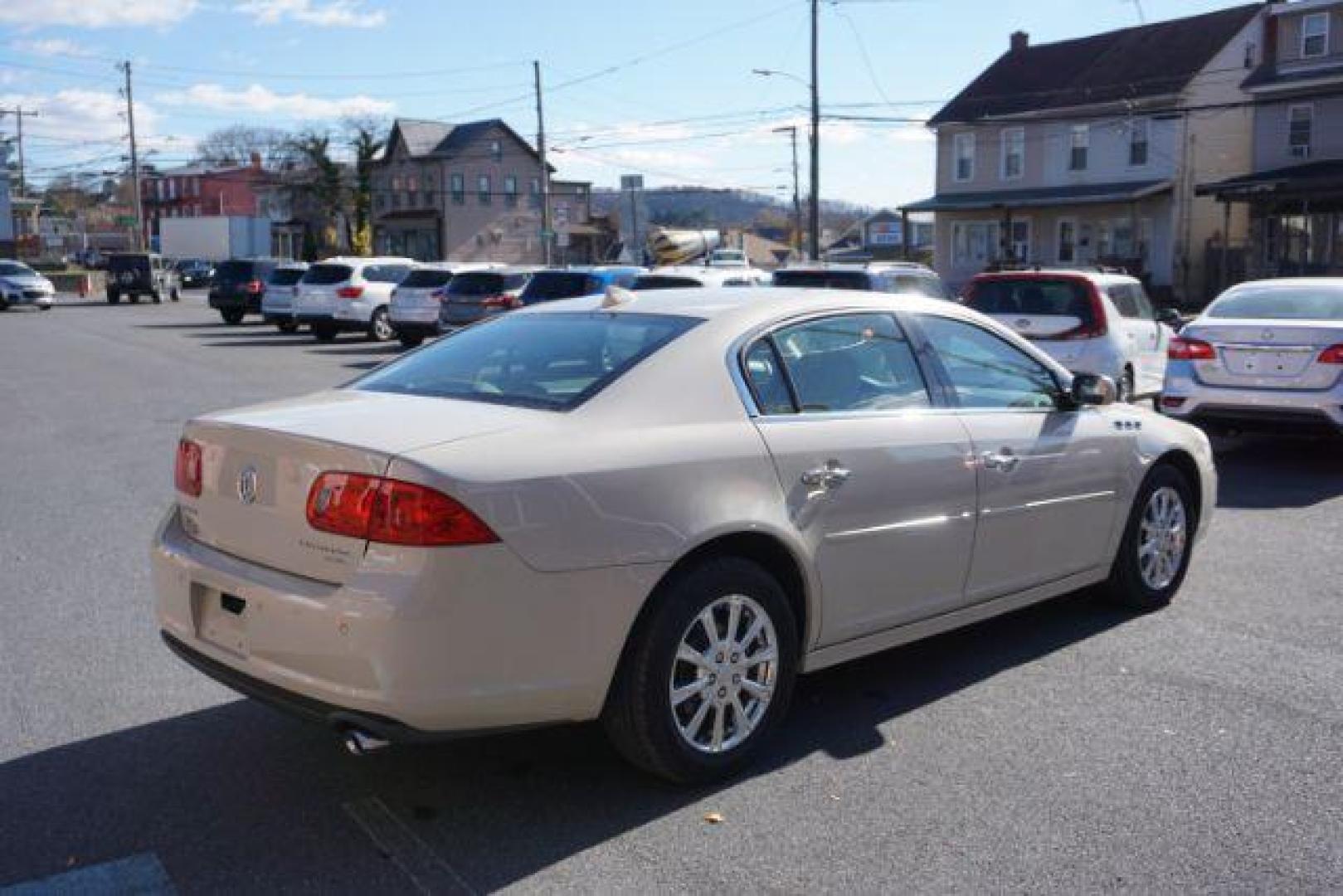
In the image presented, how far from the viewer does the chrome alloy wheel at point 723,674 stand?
4043 millimetres

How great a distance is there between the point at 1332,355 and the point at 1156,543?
16.3 feet

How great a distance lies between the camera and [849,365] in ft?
15.7

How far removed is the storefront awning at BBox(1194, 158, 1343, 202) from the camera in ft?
111

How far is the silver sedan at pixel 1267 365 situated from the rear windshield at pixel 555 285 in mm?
10401

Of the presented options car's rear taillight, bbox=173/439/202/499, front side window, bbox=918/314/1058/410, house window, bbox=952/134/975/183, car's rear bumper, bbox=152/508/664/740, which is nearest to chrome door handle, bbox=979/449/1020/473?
front side window, bbox=918/314/1058/410

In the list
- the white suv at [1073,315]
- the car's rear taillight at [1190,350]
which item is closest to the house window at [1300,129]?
the white suv at [1073,315]

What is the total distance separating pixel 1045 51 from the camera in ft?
148

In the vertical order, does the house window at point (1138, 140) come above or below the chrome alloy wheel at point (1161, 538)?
above

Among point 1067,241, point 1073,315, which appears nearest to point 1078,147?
point 1067,241

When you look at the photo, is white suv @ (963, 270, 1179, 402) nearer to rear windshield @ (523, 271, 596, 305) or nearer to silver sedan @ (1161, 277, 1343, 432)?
silver sedan @ (1161, 277, 1343, 432)

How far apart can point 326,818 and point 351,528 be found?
0.94 m

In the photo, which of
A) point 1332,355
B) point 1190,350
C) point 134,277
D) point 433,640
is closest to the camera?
point 433,640

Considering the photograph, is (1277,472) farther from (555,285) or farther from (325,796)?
(555,285)

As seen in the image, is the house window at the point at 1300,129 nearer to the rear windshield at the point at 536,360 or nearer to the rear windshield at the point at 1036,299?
the rear windshield at the point at 1036,299
